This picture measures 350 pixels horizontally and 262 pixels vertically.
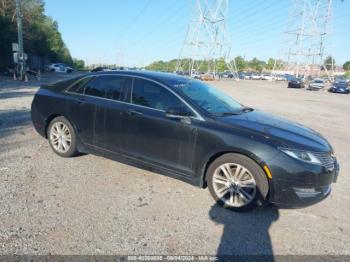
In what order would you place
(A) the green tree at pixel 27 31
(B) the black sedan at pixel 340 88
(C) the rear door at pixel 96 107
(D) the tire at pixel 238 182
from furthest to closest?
(B) the black sedan at pixel 340 88 → (A) the green tree at pixel 27 31 → (C) the rear door at pixel 96 107 → (D) the tire at pixel 238 182

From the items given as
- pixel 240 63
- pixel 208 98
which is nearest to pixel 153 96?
pixel 208 98

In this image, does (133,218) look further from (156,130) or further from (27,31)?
(27,31)

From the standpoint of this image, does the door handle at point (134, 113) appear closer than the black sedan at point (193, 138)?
No

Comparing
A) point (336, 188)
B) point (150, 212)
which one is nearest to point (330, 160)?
point (336, 188)

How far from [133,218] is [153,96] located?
180cm

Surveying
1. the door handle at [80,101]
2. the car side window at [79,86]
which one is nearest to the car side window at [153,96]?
the door handle at [80,101]

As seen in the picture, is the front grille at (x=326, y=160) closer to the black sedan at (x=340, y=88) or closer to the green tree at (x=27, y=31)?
the green tree at (x=27, y=31)

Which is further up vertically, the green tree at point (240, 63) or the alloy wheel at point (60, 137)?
the green tree at point (240, 63)

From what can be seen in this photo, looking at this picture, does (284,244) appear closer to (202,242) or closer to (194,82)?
(202,242)

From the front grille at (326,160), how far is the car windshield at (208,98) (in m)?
1.35

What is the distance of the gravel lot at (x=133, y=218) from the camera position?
319 cm

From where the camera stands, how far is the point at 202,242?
3295 mm

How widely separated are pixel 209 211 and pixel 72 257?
1728mm

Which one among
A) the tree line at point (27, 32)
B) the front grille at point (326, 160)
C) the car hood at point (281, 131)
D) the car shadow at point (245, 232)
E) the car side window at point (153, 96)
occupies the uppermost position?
the tree line at point (27, 32)
